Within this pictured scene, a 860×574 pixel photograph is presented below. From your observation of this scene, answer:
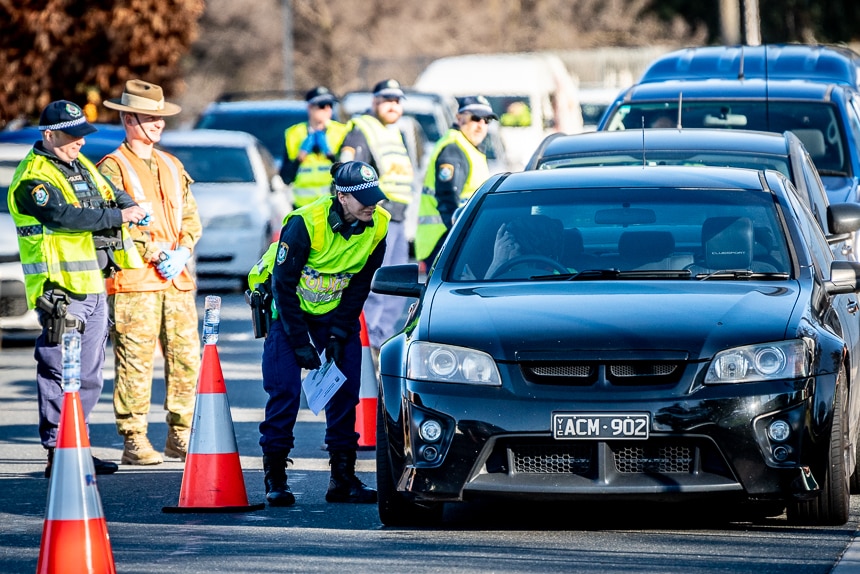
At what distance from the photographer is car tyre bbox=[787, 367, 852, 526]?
7.23 meters

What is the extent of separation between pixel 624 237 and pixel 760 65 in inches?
267

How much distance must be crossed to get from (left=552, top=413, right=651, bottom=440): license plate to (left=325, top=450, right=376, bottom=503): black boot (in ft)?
5.23

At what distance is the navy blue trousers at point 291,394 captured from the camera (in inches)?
332

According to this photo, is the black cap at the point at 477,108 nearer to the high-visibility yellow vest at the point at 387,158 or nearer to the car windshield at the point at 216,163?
the high-visibility yellow vest at the point at 387,158

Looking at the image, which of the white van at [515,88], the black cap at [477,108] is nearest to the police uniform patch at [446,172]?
the black cap at [477,108]

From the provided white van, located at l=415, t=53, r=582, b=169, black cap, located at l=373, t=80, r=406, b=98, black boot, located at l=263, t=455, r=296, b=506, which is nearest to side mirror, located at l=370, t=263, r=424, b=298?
black boot, located at l=263, t=455, r=296, b=506

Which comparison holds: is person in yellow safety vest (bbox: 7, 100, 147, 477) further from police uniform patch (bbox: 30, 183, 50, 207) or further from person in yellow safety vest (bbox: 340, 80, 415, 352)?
person in yellow safety vest (bbox: 340, 80, 415, 352)

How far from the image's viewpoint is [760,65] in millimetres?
14562

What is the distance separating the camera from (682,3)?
46625mm

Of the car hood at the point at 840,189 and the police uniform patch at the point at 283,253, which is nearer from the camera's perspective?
the police uniform patch at the point at 283,253

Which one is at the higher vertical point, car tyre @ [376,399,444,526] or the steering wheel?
the steering wheel

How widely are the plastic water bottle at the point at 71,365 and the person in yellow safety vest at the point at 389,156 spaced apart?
256 inches

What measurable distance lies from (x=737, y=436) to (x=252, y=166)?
1379 centimetres

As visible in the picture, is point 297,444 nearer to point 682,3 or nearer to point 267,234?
point 267,234
